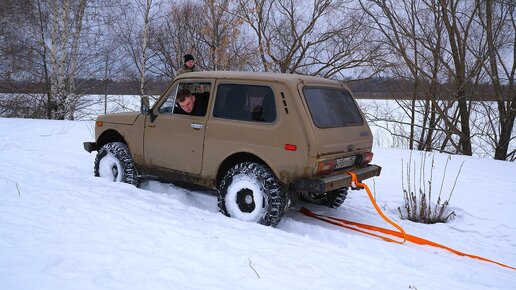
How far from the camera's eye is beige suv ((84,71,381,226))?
4.11 meters

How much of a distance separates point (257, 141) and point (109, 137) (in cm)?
303

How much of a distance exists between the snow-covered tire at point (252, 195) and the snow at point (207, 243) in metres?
0.20

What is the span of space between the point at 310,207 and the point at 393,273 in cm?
229

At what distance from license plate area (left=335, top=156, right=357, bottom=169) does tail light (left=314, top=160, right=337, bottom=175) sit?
0.12 meters

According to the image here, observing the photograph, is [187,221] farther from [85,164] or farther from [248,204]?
[85,164]

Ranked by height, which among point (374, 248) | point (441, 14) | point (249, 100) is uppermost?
point (441, 14)

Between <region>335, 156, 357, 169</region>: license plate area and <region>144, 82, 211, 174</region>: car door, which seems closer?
<region>335, 156, 357, 169</region>: license plate area

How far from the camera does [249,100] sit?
454 centimetres

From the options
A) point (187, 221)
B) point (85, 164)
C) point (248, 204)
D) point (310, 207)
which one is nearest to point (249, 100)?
point (248, 204)

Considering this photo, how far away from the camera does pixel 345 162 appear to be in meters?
4.55

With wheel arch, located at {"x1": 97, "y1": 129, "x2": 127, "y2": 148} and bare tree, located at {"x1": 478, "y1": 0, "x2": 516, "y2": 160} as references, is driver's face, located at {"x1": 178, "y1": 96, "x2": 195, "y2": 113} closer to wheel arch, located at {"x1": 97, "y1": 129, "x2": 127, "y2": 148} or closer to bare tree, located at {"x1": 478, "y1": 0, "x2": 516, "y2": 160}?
wheel arch, located at {"x1": 97, "y1": 129, "x2": 127, "y2": 148}

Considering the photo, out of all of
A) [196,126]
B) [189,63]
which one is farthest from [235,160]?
[189,63]

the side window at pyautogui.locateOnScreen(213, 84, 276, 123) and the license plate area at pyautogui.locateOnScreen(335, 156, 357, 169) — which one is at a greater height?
the side window at pyautogui.locateOnScreen(213, 84, 276, 123)

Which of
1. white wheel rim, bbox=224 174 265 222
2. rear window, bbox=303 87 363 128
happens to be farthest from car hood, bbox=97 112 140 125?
Answer: rear window, bbox=303 87 363 128
